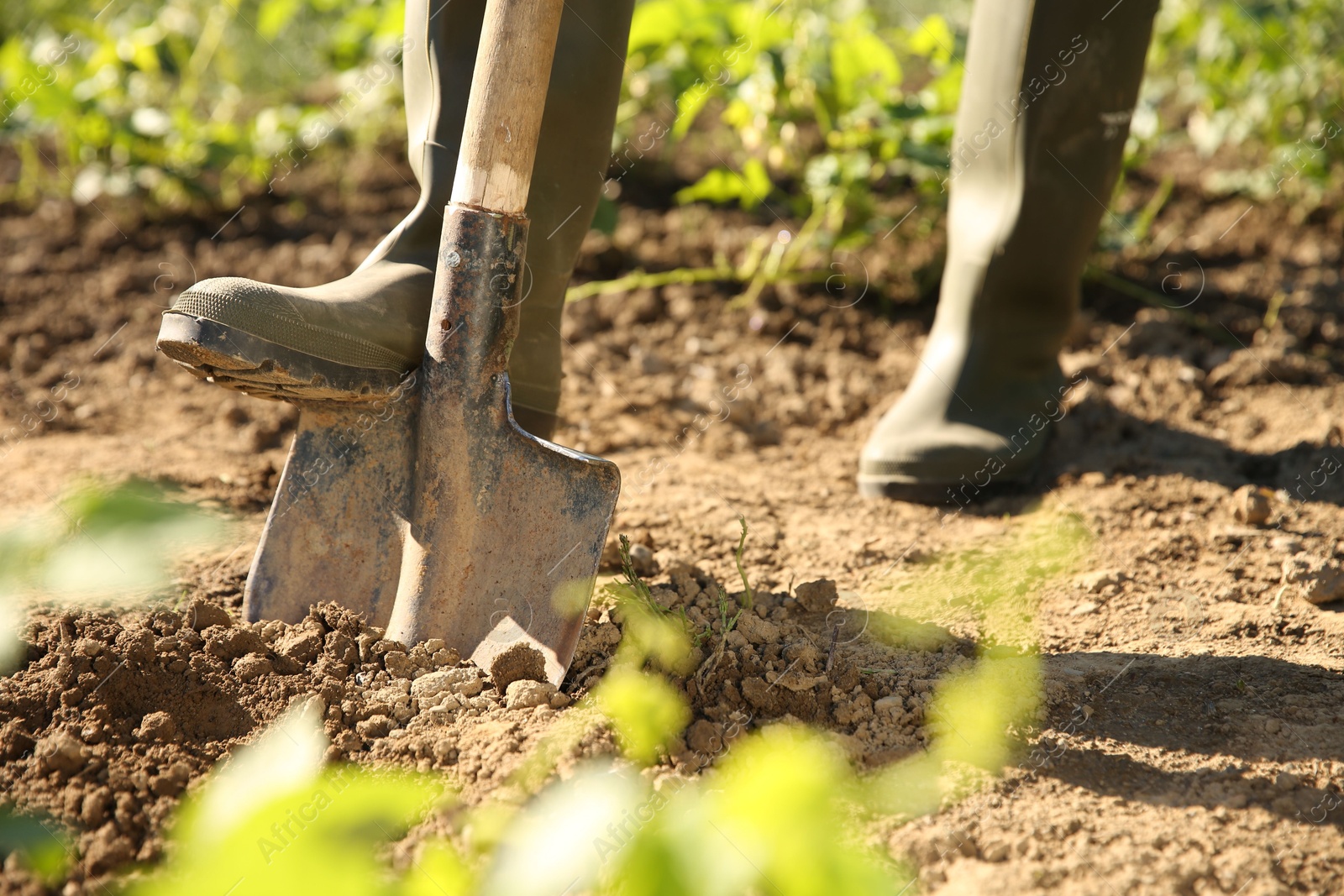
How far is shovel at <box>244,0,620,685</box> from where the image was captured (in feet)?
4.09

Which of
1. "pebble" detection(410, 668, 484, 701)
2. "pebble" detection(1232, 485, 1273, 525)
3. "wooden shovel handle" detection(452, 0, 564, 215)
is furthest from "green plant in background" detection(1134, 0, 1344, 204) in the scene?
A: "pebble" detection(410, 668, 484, 701)

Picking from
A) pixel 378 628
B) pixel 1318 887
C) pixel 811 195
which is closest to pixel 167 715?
pixel 378 628

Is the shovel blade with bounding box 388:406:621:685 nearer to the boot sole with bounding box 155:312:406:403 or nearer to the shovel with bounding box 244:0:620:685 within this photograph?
the shovel with bounding box 244:0:620:685

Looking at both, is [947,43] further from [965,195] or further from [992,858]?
[992,858]

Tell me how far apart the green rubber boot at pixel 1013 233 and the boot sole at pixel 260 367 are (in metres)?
0.97

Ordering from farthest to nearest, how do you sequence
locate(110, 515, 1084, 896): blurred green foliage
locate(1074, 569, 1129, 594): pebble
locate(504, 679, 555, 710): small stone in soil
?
locate(1074, 569, 1129, 594): pebble < locate(504, 679, 555, 710): small stone in soil < locate(110, 515, 1084, 896): blurred green foliage

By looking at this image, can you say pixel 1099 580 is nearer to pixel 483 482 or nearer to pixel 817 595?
pixel 817 595

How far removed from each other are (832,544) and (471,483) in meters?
0.66

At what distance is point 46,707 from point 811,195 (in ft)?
6.98

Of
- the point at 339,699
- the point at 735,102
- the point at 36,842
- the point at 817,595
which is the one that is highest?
the point at 735,102

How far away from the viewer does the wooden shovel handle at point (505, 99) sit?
124cm

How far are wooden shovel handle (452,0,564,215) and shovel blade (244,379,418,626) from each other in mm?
306

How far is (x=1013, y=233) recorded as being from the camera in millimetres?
1829

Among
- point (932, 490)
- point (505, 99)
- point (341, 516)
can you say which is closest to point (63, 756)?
point (341, 516)
